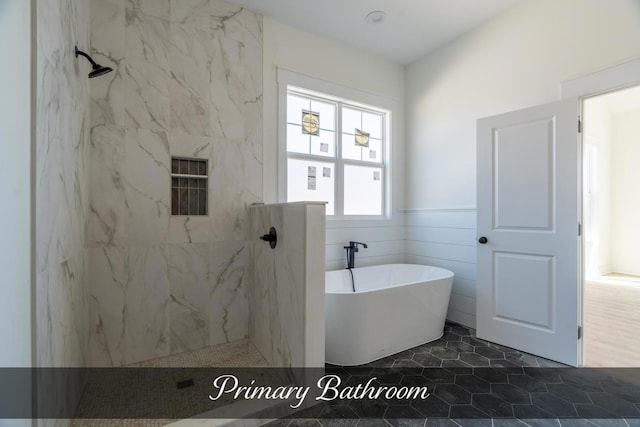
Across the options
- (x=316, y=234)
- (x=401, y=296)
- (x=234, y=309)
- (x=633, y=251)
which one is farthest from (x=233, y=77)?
(x=633, y=251)

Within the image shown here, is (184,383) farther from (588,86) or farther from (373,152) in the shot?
(588,86)

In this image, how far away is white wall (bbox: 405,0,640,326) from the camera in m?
2.27

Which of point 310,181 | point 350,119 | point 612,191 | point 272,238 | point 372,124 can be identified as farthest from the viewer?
point 612,191

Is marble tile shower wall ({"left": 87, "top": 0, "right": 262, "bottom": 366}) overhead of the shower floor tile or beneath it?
overhead

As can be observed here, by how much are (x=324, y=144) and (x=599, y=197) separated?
5378 mm

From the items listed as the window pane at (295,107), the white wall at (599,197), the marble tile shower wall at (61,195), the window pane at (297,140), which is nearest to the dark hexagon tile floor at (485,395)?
the marble tile shower wall at (61,195)

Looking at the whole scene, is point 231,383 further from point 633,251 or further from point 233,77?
point 633,251

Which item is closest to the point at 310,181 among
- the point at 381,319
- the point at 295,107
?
the point at 295,107

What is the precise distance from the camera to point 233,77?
2.72m

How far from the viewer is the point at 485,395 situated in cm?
192

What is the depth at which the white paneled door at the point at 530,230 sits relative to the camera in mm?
2309

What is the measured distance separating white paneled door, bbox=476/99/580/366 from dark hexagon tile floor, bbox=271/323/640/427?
248 millimetres

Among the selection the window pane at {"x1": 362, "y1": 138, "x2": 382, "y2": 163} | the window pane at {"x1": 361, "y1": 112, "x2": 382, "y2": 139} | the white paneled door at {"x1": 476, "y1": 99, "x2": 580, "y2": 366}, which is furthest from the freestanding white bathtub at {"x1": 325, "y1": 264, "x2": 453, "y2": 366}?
the window pane at {"x1": 361, "y1": 112, "x2": 382, "y2": 139}

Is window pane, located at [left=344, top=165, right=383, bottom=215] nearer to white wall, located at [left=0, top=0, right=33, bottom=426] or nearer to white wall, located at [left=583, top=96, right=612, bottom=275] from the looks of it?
white wall, located at [left=0, top=0, right=33, bottom=426]
